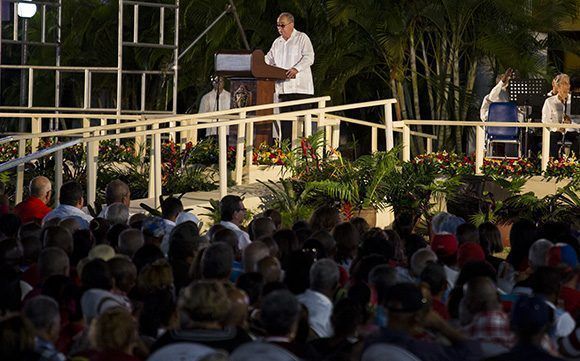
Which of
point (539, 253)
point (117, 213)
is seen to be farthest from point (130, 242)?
point (539, 253)

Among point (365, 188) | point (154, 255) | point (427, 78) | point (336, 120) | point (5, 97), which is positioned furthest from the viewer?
point (5, 97)

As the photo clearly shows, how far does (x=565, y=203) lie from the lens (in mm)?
18266

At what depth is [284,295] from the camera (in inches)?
296

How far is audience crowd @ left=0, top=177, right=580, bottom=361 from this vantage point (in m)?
7.24

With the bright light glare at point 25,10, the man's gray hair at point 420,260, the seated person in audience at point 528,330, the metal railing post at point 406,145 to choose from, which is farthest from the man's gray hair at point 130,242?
the bright light glare at point 25,10

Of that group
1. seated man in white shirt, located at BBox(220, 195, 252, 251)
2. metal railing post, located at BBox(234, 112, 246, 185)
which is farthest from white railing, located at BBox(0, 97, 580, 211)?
seated man in white shirt, located at BBox(220, 195, 252, 251)

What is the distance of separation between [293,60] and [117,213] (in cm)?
731

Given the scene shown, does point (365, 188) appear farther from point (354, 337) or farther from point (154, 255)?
point (354, 337)

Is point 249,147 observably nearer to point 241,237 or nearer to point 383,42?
point 383,42

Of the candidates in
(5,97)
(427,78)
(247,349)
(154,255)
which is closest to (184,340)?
(247,349)

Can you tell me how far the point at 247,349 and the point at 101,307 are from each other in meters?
1.46

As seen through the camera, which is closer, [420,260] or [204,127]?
[420,260]

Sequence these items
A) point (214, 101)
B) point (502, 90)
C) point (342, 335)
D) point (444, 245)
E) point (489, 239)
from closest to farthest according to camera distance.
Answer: point (342, 335), point (444, 245), point (489, 239), point (502, 90), point (214, 101)

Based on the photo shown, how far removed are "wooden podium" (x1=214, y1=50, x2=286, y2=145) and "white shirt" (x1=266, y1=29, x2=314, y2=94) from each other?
8.7 inches
